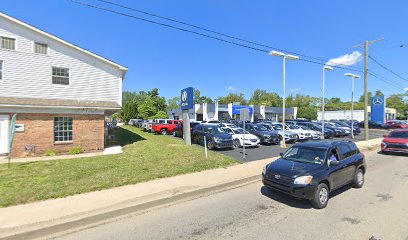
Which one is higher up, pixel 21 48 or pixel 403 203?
pixel 21 48

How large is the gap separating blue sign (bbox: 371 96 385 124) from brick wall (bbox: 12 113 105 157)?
54.8 meters

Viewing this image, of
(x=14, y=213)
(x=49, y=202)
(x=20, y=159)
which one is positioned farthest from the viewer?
(x=20, y=159)

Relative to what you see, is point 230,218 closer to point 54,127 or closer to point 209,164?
point 209,164

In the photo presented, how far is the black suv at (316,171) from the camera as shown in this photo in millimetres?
5539

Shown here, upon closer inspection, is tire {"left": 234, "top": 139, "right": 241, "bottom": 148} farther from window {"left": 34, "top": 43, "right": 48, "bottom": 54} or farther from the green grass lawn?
window {"left": 34, "top": 43, "right": 48, "bottom": 54}

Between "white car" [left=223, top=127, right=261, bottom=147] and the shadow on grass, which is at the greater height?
"white car" [left=223, top=127, right=261, bottom=147]

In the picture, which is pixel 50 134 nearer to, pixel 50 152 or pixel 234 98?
pixel 50 152

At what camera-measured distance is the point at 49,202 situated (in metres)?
5.62

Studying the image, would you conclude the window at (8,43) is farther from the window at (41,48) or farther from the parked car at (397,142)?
the parked car at (397,142)

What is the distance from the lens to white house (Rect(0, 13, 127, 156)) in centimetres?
1207

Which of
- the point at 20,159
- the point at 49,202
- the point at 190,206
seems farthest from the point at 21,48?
the point at 190,206

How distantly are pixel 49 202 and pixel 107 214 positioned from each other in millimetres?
1749

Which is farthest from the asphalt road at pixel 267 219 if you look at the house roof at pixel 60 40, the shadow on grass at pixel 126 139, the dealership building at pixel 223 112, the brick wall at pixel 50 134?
the dealership building at pixel 223 112

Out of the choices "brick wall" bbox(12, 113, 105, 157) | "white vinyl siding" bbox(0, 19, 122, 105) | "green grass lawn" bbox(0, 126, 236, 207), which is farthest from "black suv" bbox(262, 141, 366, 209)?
"white vinyl siding" bbox(0, 19, 122, 105)
